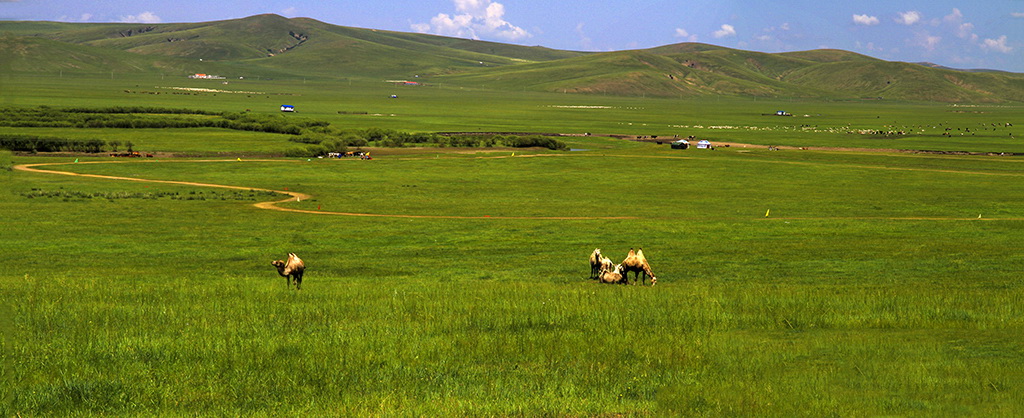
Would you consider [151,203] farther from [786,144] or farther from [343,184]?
[786,144]

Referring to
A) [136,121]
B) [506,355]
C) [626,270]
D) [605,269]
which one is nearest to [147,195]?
[605,269]

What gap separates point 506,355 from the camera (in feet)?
51.0

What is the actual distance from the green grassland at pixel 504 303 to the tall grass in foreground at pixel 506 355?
0.07 metres

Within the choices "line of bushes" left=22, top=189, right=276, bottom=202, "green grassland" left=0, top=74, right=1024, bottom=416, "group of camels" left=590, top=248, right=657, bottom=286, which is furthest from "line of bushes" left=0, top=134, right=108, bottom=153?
"group of camels" left=590, top=248, right=657, bottom=286

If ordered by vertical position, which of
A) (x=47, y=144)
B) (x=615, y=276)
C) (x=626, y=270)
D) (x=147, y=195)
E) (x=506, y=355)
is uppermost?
(x=506, y=355)

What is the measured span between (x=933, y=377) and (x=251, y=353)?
11.3 meters

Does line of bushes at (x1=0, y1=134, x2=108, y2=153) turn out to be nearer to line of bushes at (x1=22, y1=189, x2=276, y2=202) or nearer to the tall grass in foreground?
line of bushes at (x1=22, y1=189, x2=276, y2=202)

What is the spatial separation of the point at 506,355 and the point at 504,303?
5673 mm

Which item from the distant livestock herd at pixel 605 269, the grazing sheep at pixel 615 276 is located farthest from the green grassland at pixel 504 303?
the grazing sheep at pixel 615 276

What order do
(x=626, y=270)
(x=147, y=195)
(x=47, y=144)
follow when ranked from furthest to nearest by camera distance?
(x=47, y=144), (x=147, y=195), (x=626, y=270)

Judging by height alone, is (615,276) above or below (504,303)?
below

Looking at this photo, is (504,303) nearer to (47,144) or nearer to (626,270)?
(626,270)

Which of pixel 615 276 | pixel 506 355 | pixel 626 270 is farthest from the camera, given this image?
pixel 615 276

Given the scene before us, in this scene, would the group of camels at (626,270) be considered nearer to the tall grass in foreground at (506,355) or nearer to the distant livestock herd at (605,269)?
the distant livestock herd at (605,269)
